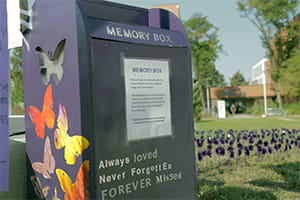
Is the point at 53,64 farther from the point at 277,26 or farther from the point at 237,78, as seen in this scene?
the point at 237,78

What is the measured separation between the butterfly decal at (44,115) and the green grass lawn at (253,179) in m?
2.07

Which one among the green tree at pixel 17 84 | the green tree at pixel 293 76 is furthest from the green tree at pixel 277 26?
the green tree at pixel 17 84

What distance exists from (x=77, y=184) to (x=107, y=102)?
0.57 metres

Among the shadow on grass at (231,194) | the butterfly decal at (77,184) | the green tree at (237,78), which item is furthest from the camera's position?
the green tree at (237,78)

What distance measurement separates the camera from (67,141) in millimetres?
2236

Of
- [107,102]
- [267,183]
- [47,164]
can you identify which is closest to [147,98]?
[107,102]

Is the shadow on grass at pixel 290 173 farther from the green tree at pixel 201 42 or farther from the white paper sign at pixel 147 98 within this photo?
the green tree at pixel 201 42

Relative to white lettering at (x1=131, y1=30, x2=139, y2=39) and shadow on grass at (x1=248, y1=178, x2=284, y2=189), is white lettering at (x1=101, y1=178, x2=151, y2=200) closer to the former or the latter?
white lettering at (x1=131, y1=30, x2=139, y2=39)

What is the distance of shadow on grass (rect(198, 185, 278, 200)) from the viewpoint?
3668 millimetres

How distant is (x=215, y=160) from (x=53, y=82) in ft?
14.2

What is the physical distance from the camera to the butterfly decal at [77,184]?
6.93 ft

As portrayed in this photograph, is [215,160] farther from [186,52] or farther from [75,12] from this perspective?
[75,12]

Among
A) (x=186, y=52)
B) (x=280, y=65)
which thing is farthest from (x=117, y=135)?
(x=280, y=65)

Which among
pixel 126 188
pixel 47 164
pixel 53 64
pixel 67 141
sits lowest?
pixel 126 188
